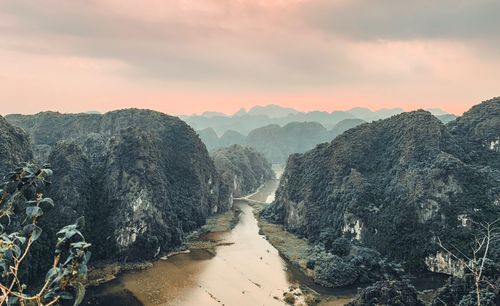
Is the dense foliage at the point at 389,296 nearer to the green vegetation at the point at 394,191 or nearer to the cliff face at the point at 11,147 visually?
the green vegetation at the point at 394,191

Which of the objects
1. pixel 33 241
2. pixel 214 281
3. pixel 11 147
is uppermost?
pixel 33 241

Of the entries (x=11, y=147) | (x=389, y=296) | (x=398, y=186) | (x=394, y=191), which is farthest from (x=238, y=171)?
(x=389, y=296)

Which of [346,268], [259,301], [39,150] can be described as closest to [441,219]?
[346,268]

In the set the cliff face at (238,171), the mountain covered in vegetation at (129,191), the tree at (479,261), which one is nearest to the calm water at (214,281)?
the mountain covered in vegetation at (129,191)

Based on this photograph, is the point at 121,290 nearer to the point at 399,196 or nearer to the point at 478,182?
the point at 399,196

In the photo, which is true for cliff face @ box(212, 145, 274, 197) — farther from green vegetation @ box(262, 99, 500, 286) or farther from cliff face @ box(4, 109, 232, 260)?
green vegetation @ box(262, 99, 500, 286)

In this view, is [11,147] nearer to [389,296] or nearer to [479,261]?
[389,296]
